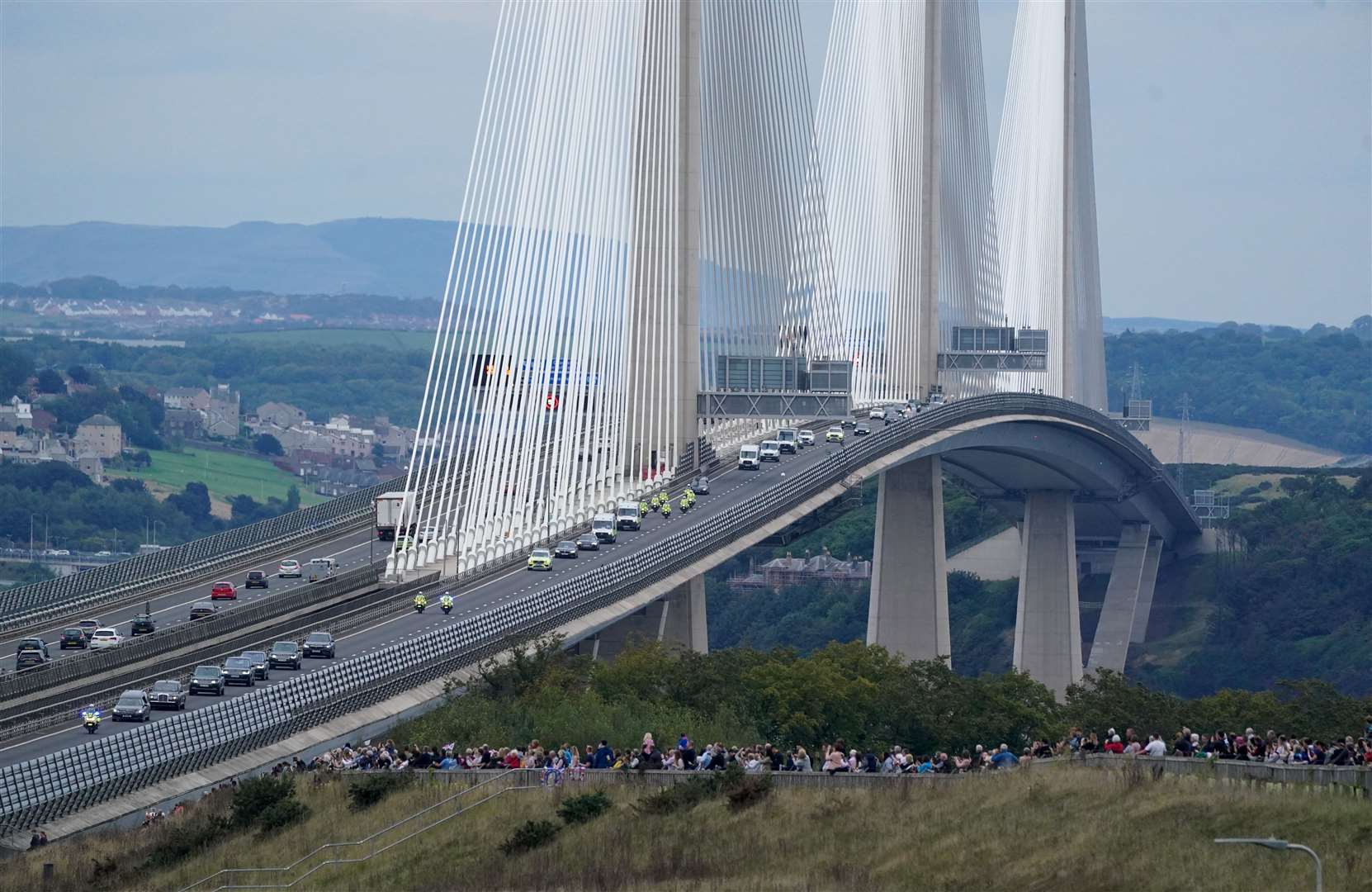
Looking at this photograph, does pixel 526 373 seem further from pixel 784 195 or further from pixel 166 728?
pixel 166 728

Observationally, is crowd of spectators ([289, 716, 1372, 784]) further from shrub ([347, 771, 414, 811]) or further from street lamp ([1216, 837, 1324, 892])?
street lamp ([1216, 837, 1324, 892])

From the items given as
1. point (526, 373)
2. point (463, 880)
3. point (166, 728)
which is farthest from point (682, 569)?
point (463, 880)

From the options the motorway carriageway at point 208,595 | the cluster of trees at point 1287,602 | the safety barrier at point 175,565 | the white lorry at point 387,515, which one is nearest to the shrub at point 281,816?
the motorway carriageway at point 208,595

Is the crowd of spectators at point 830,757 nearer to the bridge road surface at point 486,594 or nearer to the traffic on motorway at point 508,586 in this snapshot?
the bridge road surface at point 486,594

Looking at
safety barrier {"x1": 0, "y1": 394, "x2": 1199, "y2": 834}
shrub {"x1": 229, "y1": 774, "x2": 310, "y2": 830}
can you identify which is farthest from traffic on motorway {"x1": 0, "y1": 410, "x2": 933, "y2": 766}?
shrub {"x1": 229, "y1": 774, "x2": 310, "y2": 830}

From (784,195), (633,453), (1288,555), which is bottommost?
(1288,555)
